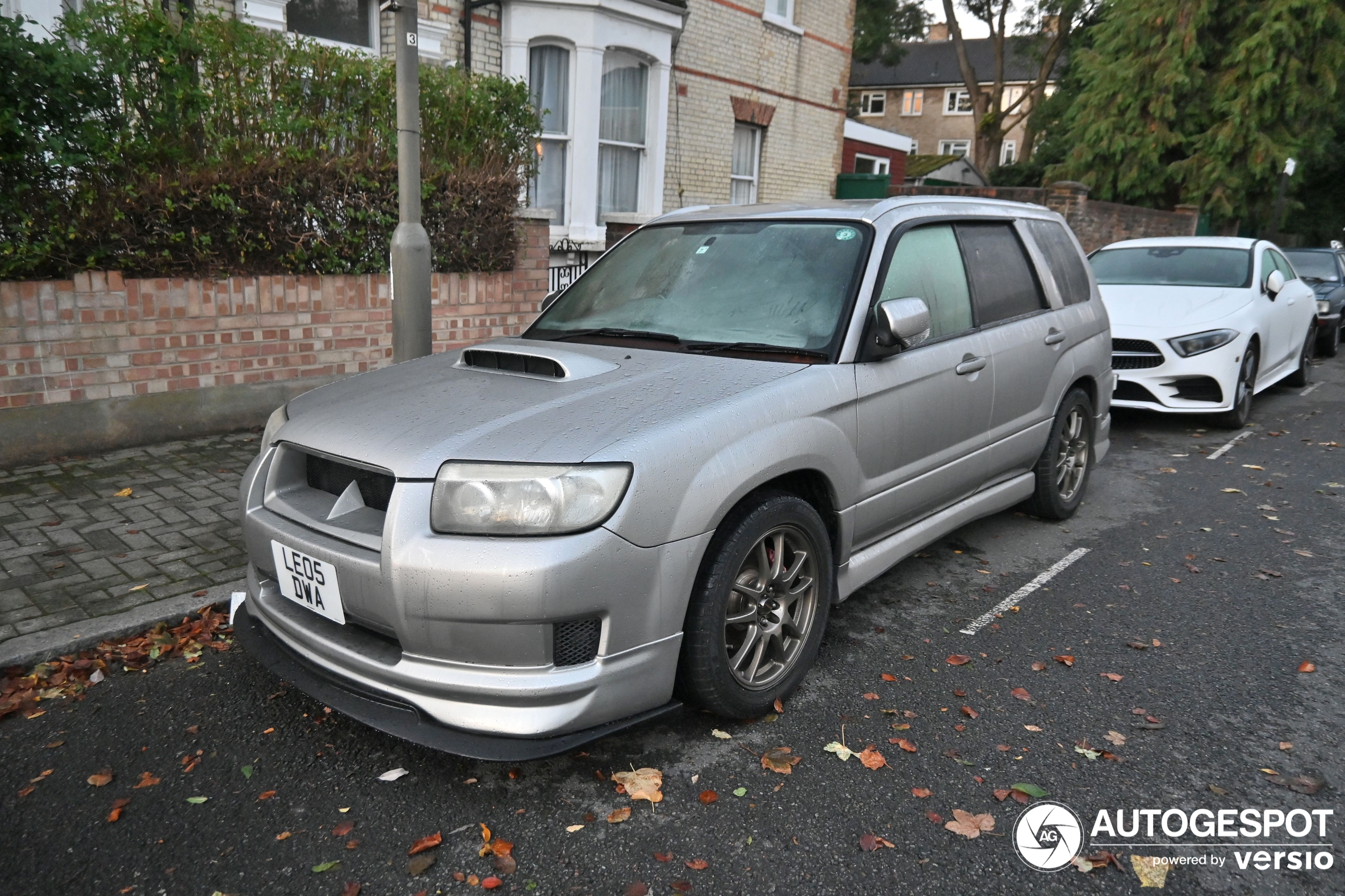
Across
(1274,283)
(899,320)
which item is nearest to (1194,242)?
(1274,283)

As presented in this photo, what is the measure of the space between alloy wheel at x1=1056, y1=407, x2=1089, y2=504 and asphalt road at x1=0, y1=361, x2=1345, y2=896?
1141 mm

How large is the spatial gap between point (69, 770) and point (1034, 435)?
4.56 meters

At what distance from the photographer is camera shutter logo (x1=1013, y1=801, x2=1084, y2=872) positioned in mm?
2738

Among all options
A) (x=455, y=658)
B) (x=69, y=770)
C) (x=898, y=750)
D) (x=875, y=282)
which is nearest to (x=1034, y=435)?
(x=875, y=282)

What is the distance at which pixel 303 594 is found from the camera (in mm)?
3086

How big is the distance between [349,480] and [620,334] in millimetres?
1376

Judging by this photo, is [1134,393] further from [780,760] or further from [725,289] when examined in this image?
[780,760]

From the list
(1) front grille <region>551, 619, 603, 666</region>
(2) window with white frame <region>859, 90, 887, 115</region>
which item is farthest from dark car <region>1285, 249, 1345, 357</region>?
(2) window with white frame <region>859, 90, 887, 115</region>

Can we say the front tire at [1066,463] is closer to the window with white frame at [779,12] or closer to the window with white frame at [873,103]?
the window with white frame at [779,12]

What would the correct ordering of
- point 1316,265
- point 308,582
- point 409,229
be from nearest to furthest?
point 308,582 < point 409,229 < point 1316,265

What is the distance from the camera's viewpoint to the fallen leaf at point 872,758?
3.18m

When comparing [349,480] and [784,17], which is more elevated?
[784,17]

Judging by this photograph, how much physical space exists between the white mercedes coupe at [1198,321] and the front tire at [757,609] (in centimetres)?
517

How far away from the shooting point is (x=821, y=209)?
4.32 m
